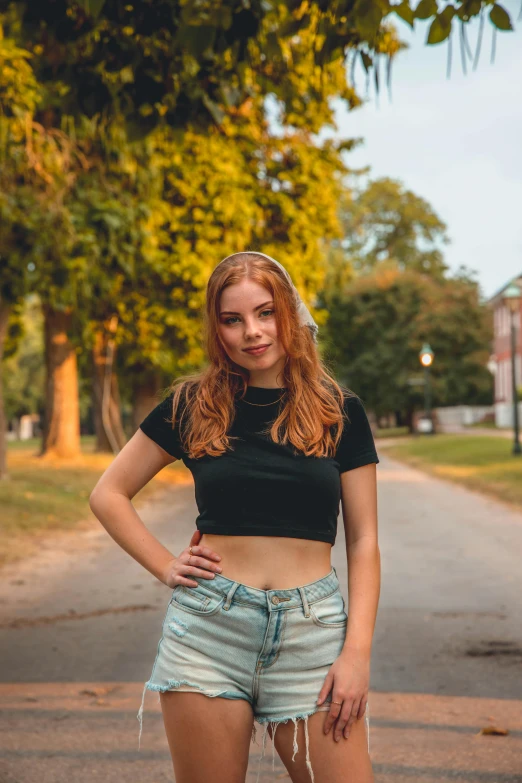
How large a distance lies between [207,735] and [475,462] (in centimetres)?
2629

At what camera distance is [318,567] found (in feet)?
8.85

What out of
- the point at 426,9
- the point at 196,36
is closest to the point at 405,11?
the point at 426,9

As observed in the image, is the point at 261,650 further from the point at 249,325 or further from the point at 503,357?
the point at 503,357

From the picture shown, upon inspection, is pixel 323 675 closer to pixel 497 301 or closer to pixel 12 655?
pixel 12 655

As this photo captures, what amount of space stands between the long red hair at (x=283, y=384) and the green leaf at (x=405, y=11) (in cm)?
279

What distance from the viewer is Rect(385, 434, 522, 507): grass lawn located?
20.6 m

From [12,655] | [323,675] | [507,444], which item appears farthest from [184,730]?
[507,444]

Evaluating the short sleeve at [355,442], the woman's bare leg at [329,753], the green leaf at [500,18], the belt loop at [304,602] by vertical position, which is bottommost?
the woman's bare leg at [329,753]

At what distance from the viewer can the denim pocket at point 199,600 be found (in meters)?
2.65

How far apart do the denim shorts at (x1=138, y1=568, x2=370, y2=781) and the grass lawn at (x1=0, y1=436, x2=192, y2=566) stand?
8783 millimetres

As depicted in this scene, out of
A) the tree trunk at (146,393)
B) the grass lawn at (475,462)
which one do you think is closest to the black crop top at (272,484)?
the grass lawn at (475,462)

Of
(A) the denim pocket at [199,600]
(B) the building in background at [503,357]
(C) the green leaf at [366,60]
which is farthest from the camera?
(B) the building in background at [503,357]

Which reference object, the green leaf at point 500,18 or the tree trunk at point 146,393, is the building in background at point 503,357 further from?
the green leaf at point 500,18

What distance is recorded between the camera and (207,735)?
259 centimetres
